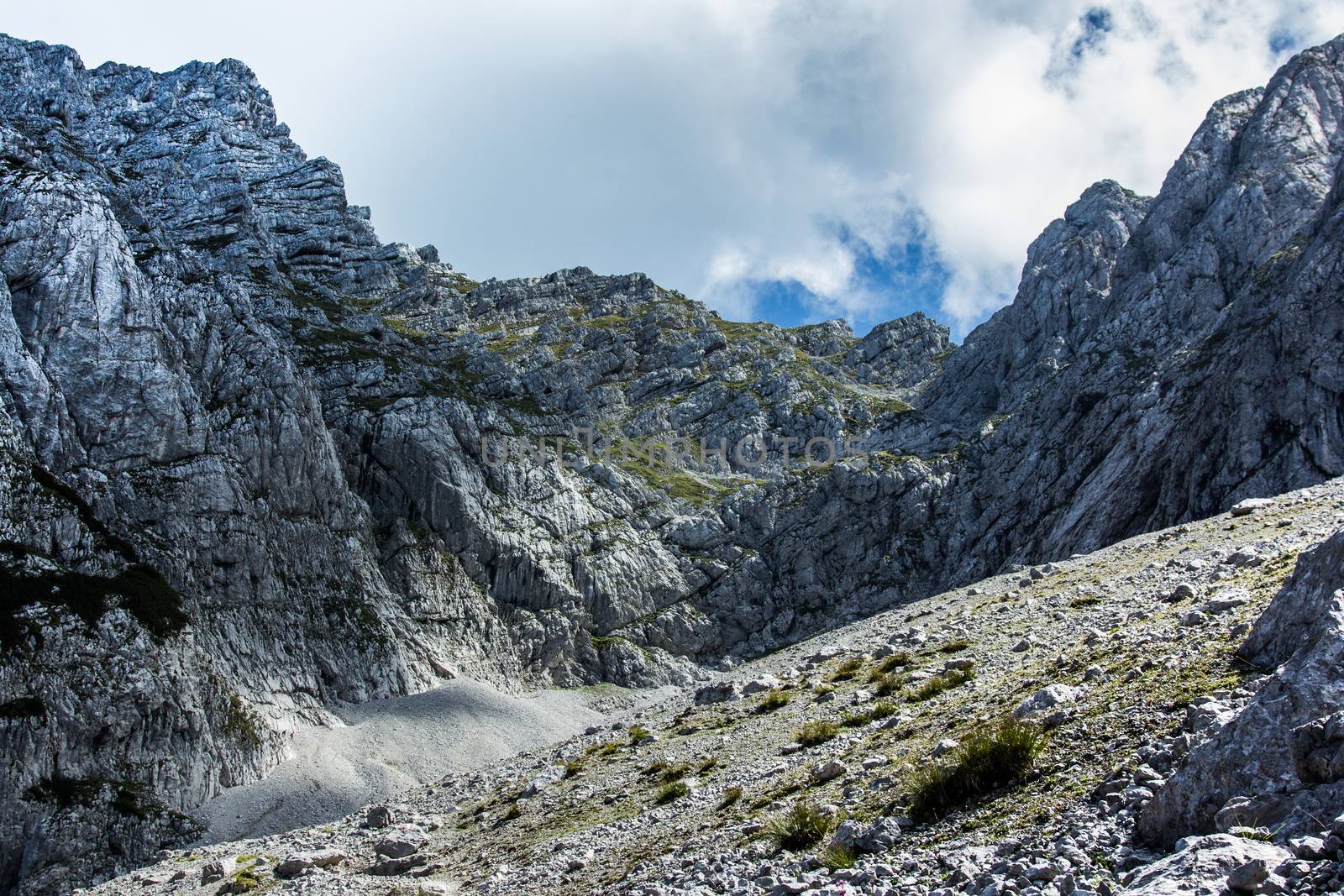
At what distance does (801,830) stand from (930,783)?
8.57 ft

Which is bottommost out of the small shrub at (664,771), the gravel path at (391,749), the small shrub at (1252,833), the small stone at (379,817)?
the gravel path at (391,749)

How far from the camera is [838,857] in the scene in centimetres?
1431

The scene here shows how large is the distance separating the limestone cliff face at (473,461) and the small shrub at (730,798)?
2275 inches

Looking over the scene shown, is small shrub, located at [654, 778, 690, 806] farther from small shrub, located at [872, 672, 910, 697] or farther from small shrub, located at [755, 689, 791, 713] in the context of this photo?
small shrub, located at [755, 689, 791, 713]

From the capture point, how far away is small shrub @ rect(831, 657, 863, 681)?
36188mm

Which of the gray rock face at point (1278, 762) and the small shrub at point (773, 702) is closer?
the gray rock face at point (1278, 762)

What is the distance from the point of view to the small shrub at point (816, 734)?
25.4 m

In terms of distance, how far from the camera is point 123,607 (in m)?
72.5

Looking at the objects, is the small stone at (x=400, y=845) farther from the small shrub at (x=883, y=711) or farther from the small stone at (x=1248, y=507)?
the small stone at (x=1248, y=507)

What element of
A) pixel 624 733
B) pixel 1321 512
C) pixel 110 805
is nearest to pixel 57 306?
pixel 110 805

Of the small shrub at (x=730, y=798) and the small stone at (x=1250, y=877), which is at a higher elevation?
the small stone at (x=1250, y=877)

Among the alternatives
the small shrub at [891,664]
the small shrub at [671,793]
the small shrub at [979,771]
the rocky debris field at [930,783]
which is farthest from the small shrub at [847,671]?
the small shrub at [979,771]

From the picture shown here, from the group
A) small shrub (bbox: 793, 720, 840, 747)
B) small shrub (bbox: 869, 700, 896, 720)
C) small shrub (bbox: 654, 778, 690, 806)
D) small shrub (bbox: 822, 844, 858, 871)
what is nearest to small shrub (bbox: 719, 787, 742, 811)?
small shrub (bbox: 654, 778, 690, 806)

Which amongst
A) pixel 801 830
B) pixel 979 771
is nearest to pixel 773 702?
pixel 801 830
